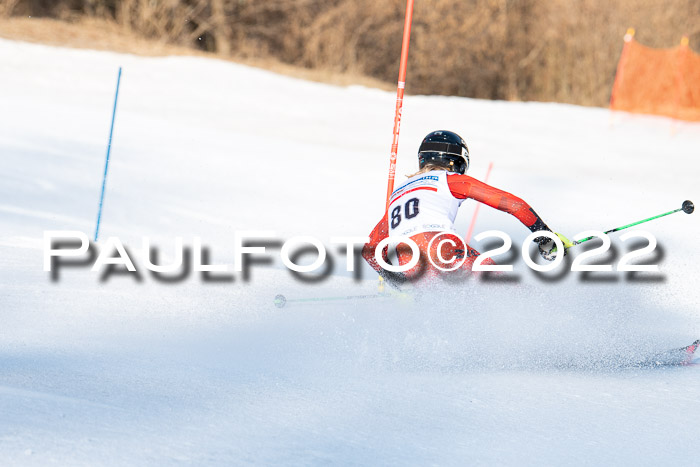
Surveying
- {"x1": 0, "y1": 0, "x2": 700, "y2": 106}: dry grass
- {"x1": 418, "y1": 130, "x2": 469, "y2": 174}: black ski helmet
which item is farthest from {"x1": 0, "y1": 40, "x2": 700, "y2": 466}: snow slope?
{"x1": 0, "y1": 0, "x2": 700, "y2": 106}: dry grass

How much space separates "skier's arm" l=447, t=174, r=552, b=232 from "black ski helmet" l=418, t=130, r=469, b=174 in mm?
244

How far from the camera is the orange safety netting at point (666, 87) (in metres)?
19.8

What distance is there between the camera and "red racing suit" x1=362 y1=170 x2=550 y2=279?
5.78m

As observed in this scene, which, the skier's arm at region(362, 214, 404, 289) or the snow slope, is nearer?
the snow slope

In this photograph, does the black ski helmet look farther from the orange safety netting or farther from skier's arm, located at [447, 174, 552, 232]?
the orange safety netting

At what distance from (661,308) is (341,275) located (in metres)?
2.67

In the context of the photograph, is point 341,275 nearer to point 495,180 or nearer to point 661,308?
point 661,308

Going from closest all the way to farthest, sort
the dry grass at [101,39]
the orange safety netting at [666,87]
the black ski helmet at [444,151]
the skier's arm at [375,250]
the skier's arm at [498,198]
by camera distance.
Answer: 1. the skier's arm at [498,198]
2. the black ski helmet at [444,151]
3. the skier's arm at [375,250]
4. the dry grass at [101,39]
5. the orange safety netting at [666,87]

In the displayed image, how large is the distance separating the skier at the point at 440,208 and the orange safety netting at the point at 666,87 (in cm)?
1429

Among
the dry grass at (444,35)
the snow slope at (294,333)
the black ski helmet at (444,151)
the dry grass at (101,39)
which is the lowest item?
the snow slope at (294,333)

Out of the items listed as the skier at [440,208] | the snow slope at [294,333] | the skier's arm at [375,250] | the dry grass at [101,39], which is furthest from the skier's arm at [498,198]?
the dry grass at [101,39]

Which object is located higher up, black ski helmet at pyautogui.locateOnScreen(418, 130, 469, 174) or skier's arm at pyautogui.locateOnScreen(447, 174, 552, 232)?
black ski helmet at pyautogui.locateOnScreen(418, 130, 469, 174)

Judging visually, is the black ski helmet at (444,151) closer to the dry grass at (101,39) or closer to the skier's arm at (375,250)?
the skier's arm at (375,250)

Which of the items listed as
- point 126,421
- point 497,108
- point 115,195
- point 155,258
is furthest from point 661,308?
point 497,108
